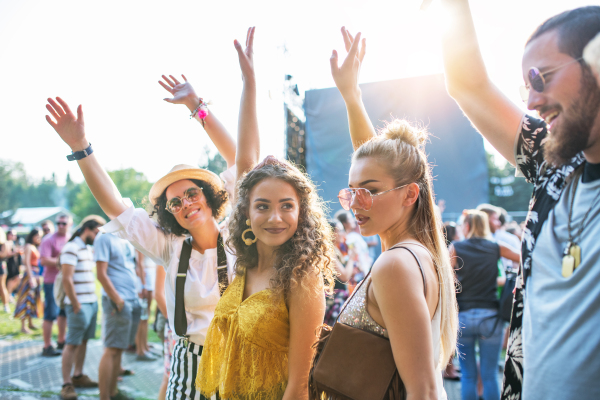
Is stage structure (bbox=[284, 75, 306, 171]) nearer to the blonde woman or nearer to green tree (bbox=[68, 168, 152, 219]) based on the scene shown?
the blonde woman

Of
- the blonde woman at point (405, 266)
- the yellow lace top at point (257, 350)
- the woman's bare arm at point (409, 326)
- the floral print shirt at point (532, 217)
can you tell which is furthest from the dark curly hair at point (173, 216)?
the floral print shirt at point (532, 217)

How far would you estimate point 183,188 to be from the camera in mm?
2453

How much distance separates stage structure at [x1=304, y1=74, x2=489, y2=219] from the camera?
5.66 meters

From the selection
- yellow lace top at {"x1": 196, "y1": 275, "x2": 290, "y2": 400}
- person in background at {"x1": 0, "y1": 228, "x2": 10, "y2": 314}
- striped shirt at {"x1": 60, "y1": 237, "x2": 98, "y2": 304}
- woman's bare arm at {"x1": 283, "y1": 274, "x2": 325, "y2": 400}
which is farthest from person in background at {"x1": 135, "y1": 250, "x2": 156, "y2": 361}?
woman's bare arm at {"x1": 283, "y1": 274, "x2": 325, "y2": 400}

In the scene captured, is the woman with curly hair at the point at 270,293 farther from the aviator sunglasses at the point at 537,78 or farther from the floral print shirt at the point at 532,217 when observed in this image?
the aviator sunglasses at the point at 537,78

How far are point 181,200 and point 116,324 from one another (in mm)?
3163

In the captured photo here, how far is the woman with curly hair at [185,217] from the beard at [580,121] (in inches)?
62.1

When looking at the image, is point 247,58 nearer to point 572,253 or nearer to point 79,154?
point 79,154

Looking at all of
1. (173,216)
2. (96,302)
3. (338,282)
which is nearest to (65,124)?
(173,216)

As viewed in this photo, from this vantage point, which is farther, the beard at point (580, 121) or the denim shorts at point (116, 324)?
the denim shorts at point (116, 324)

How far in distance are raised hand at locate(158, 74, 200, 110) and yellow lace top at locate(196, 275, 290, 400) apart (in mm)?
1471

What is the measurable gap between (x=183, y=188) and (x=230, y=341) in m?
1.13

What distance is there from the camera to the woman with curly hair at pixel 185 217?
2133 mm

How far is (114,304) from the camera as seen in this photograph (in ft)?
15.8
